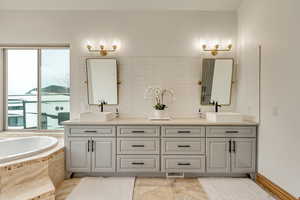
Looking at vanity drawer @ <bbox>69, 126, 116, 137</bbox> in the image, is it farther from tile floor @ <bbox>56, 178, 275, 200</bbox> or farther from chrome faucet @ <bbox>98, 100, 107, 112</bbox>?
tile floor @ <bbox>56, 178, 275, 200</bbox>

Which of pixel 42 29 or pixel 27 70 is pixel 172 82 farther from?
pixel 27 70

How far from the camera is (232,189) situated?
2760mm

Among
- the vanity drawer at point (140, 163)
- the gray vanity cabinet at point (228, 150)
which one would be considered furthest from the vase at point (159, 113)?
the gray vanity cabinet at point (228, 150)

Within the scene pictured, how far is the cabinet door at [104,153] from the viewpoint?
307cm

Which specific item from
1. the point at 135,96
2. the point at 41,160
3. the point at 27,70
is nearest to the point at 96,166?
the point at 41,160

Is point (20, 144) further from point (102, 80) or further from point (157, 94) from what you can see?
point (157, 94)

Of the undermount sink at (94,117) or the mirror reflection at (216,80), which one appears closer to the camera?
the undermount sink at (94,117)

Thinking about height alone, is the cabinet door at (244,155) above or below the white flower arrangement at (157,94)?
below

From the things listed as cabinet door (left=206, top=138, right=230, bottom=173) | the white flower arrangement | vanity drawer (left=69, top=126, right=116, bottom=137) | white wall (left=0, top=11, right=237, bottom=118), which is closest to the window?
white wall (left=0, top=11, right=237, bottom=118)

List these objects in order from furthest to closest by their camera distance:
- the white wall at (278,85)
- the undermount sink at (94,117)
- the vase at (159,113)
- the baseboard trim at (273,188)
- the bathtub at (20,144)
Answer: the vase at (159,113) → the undermount sink at (94,117) → the bathtub at (20,144) → the baseboard trim at (273,188) → the white wall at (278,85)

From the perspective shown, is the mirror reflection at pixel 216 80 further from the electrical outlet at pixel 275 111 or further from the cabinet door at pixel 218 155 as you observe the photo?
the electrical outlet at pixel 275 111

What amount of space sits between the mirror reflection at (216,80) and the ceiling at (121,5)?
93 centimetres

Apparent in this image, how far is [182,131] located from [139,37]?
178 cm

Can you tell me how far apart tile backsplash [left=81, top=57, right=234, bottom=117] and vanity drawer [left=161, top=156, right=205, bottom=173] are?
33.3 inches
